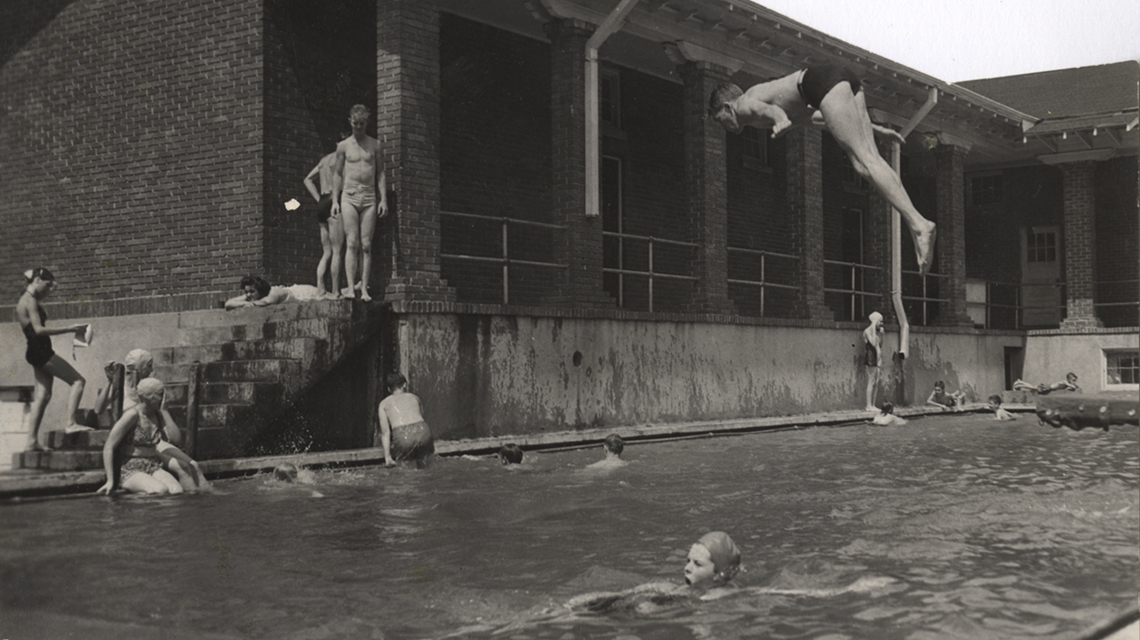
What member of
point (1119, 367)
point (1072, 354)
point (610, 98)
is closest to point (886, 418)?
point (610, 98)

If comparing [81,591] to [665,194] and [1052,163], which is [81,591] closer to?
[665,194]

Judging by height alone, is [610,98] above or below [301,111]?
above

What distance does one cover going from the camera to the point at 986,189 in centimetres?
2669

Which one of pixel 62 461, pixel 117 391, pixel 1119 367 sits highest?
pixel 117 391

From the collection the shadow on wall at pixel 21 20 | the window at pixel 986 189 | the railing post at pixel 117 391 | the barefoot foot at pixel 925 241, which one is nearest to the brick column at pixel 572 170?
the railing post at pixel 117 391

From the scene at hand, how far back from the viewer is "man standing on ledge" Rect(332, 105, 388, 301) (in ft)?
38.0

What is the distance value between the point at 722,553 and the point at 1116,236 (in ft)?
75.6

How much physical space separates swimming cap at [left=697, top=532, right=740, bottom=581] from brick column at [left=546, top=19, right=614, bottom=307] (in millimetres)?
8912

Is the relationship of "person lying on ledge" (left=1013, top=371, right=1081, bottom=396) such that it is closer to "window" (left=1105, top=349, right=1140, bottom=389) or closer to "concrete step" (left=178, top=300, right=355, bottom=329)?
"window" (left=1105, top=349, right=1140, bottom=389)

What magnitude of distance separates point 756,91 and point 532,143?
35.7ft

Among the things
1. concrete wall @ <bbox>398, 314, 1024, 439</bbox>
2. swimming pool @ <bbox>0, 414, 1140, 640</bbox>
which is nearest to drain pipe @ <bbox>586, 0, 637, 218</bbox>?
concrete wall @ <bbox>398, 314, 1024, 439</bbox>

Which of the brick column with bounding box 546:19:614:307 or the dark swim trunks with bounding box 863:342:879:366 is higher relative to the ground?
the brick column with bounding box 546:19:614:307

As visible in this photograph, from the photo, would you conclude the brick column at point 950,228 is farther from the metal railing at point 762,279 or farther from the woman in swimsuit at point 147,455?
the woman in swimsuit at point 147,455

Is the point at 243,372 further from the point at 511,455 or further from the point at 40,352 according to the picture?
the point at 511,455
